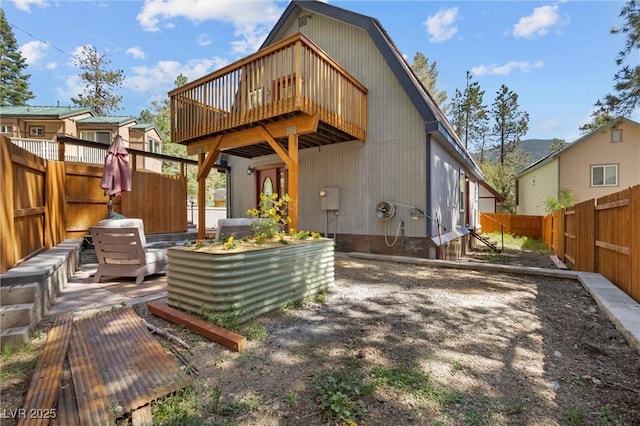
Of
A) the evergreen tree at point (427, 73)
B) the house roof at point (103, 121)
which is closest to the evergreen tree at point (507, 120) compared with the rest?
the evergreen tree at point (427, 73)

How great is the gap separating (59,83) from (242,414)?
125 feet

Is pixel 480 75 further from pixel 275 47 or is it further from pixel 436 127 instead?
pixel 275 47

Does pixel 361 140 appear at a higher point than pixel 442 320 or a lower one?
higher

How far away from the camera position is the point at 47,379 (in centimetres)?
189

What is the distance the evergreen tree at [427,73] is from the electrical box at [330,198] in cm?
1986

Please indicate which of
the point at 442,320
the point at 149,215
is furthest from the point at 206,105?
the point at 442,320

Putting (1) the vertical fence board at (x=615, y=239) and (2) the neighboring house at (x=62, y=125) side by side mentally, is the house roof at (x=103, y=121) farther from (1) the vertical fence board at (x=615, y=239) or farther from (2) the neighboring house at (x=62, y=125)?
(1) the vertical fence board at (x=615, y=239)

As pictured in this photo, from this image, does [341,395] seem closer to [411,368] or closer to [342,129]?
[411,368]

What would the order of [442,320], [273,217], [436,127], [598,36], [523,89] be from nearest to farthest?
[442,320], [273,217], [436,127], [598,36], [523,89]

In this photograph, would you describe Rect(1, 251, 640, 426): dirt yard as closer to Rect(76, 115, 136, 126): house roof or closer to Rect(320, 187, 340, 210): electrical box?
Rect(320, 187, 340, 210): electrical box

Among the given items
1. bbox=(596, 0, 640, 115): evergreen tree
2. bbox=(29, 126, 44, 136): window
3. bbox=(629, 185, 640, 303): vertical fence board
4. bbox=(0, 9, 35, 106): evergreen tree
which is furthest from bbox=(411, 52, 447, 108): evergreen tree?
bbox=(0, 9, 35, 106): evergreen tree

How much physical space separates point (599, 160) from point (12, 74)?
51706 mm

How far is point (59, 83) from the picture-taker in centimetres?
2769

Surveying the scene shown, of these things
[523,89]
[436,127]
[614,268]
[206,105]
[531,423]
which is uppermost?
[523,89]
